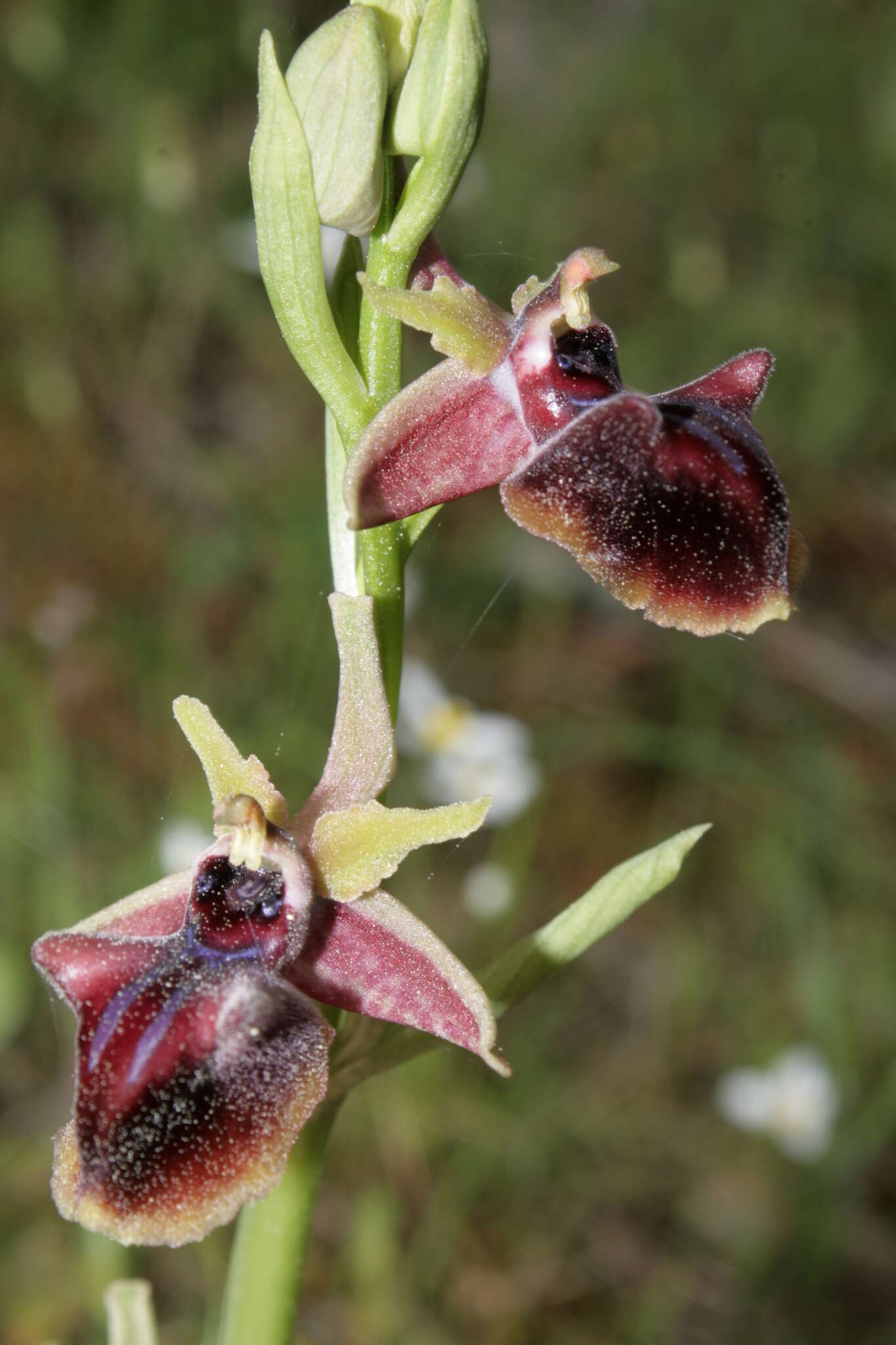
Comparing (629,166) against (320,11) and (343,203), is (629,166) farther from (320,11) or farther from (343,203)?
(343,203)

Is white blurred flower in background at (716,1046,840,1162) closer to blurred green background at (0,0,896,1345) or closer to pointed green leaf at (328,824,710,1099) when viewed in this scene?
blurred green background at (0,0,896,1345)

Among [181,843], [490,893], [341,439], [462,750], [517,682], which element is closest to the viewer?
[341,439]

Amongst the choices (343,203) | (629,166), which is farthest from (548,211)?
(343,203)

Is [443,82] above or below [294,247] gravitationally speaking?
above

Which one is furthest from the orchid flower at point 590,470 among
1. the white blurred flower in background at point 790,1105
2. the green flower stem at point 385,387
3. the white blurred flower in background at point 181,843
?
the white blurred flower in background at point 790,1105

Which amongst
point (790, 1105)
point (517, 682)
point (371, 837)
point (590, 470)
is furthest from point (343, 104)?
point (517, 682)

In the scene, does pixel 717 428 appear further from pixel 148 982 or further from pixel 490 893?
pixel 490 893

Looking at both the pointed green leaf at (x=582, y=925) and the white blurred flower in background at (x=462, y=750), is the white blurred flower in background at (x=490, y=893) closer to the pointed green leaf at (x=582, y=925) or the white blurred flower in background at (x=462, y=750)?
the white blurred flower in background at (x=462, y=750)
